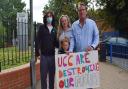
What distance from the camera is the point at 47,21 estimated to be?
941cm

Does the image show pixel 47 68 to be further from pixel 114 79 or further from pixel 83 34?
pixel 114 79

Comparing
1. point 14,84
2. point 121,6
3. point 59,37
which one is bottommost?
point 14,84

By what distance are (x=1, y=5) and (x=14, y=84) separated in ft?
235

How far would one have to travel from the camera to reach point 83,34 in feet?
27.6

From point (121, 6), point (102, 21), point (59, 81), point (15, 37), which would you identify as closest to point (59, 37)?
point (59, 81)

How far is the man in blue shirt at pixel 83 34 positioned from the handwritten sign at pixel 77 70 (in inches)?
5.1

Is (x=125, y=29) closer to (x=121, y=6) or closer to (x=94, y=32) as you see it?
(x=121, y=6)

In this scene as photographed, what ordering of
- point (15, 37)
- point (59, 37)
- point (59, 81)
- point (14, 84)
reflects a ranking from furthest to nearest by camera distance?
point (15, 37) → point (14, 84) → point (59, 37) → point (59, 81)

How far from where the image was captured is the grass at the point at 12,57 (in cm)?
1146

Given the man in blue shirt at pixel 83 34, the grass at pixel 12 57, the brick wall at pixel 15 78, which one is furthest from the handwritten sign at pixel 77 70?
the grass at pixel 12 57

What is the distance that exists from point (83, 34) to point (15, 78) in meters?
3.10

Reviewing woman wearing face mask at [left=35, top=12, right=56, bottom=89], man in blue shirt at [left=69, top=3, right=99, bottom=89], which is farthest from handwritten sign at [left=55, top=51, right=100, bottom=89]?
woman wearing face mask at [left=35, top=12, right=56, bottom=89]

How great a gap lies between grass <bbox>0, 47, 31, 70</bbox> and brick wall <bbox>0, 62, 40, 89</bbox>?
34 cm

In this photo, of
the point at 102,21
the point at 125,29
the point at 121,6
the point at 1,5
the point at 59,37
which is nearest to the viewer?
the point at 59,37
